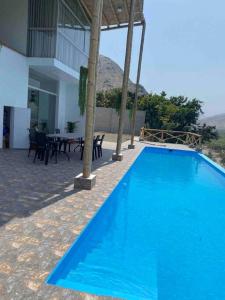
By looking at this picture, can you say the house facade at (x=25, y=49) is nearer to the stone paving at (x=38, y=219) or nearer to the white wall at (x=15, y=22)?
the white wall at (x=15, y=22)

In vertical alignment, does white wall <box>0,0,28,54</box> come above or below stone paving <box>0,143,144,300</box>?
above

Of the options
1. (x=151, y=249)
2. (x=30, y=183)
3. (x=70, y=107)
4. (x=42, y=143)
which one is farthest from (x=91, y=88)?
(x=70, y=107)

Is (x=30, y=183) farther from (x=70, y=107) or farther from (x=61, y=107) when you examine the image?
(x=70, y=107)

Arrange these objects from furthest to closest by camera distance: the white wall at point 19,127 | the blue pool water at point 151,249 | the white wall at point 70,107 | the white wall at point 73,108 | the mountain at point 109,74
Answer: the mountain at point 109,74 < the white wall at point 73,108 < the white wall at point 70,107 < the white wall at point 19,127 < the blue pool water at point 151,249

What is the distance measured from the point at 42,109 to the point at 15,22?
14.5 feet

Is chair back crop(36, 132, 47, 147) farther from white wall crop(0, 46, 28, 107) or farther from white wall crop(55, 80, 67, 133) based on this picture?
white wall crop(55, 80, 67, 133)

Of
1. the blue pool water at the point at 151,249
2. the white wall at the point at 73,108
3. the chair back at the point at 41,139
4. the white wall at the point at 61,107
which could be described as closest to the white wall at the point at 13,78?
the chair back at the point at 41,139

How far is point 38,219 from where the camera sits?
404cm

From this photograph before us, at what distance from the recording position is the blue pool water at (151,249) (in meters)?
3.08

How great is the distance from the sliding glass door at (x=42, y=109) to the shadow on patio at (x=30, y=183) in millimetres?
4379

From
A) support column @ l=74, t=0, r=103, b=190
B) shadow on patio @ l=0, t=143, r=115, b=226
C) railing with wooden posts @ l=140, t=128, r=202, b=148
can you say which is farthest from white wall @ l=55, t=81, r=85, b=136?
support column @ l=74, t=0, r=103, b=190

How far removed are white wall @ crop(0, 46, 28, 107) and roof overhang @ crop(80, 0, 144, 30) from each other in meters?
4.76

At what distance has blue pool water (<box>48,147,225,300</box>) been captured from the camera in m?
3.08

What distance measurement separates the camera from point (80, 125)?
17.0 metres
